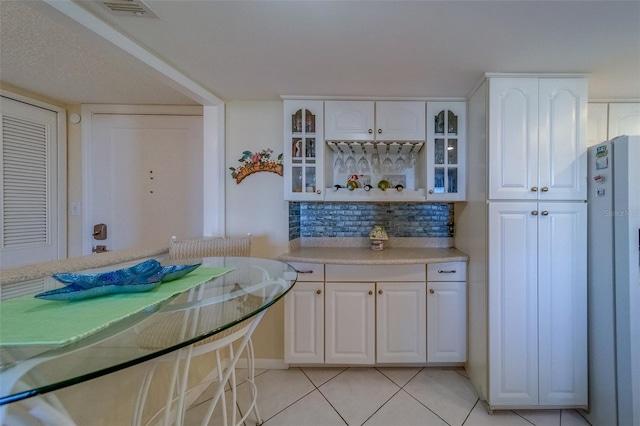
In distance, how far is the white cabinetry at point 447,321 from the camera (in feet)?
5.87

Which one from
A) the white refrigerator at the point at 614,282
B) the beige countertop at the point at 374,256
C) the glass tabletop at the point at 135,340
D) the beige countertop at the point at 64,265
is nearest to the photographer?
the glass tabletop at the point at 135,340

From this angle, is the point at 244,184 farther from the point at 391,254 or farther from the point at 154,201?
the point at 391,254

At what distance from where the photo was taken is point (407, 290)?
1805 mm

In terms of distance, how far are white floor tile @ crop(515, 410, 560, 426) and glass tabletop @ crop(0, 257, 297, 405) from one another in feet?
5.77

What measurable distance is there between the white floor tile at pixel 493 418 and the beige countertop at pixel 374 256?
0.94 metres

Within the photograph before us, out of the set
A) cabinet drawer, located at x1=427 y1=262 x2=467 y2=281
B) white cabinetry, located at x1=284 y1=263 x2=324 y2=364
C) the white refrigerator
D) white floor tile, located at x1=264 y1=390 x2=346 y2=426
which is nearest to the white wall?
white cabinetry, located at x1=284 y1=263 x2=324 y2=364

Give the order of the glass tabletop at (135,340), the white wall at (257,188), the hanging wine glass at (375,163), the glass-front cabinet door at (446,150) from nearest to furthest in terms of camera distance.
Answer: the glass tabletop at (135,340)
the glass-front cabinet door at (446,150)
the white wall at (257,188)
the hanging wine glass at (375,163)

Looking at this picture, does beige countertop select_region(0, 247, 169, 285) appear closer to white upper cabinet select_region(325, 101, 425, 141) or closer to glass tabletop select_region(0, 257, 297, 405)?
glass tabletop select_region(0, 257, 297, 405)

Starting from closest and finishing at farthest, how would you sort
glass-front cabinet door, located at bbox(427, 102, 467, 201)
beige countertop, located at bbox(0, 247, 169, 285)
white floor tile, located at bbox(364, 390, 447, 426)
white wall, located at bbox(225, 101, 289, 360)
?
1. beige countertop, located at bbox(0, 247, 169, 285)
2. white floor tile, located at bbox(364, 390, 447, 426)
3. glass-front cabinet door, located at bbox(427, 102, 467, 201)
4. white wall, located at bbox(225, 101, 289, 360)

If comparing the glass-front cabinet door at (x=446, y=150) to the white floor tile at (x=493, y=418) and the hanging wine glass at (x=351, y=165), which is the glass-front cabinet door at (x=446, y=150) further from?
the white floor tile at (x=493, y=418)

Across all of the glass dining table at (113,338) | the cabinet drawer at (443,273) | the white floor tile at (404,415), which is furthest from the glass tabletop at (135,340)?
the cabinet drawer at (443,273)

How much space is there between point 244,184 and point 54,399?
60.8 inches

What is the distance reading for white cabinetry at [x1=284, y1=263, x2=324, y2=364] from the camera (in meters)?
1.81

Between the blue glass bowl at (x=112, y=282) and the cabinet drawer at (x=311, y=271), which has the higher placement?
the blue glass bowl at (x=112, y=282)
